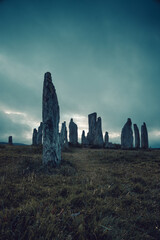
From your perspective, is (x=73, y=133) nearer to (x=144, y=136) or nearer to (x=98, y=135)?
(x=98, y=135)

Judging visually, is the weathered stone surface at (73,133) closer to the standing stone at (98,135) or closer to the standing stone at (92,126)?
the standing stone at (92,126)

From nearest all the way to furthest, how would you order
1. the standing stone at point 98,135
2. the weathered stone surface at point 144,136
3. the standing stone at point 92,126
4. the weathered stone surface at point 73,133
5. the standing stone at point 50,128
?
the standing stone at point 50,128 → the standing stone at point 98,135 → the weathered stone surface at point 144,136 → the standing stone at point 92,126 → the weathered stone surface at point 73,133

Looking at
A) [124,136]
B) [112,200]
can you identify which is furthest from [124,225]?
[124,136]

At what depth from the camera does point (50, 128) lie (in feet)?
28.5

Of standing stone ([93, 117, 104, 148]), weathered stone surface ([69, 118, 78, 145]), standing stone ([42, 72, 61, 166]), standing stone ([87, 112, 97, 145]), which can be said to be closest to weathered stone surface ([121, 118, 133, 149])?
standing stone ([93, 117, 104, 148])

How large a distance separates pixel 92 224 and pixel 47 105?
8.13 m

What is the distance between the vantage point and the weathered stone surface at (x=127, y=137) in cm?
2402

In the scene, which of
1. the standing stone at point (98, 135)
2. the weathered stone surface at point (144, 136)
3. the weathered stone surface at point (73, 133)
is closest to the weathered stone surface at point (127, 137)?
the standing stone at point (98, 135)

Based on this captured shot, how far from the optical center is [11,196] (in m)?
3.28

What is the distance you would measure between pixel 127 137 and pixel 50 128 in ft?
65.2

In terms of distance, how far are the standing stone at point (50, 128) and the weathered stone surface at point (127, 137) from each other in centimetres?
1861

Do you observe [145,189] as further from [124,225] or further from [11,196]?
[11,196]

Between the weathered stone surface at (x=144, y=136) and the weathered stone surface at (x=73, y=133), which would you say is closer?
the weathered stone surface at (x=144, y=136)

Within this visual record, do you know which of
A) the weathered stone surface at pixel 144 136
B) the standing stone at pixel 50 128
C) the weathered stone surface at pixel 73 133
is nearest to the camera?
the standing stone at pixel 50 128
